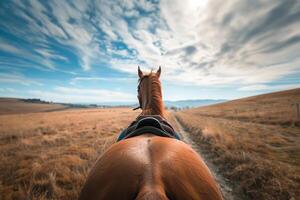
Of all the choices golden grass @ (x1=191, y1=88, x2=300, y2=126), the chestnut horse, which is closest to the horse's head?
the chestnut horse

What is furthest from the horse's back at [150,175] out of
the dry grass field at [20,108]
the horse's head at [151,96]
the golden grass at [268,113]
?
the dry grass field at [20,108]

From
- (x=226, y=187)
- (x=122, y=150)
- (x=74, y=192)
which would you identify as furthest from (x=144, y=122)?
(x=226, y=187)

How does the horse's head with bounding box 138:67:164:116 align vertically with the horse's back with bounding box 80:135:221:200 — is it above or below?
above

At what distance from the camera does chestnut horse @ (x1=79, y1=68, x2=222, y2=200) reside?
1301 millimetres

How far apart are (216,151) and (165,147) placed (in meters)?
6.35

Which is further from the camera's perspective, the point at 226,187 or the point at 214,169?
the point at 214,169

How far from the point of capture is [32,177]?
182 inches

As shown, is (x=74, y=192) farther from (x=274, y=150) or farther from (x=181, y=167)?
(x=274, y=150)

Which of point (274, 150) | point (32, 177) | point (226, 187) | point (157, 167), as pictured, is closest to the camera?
point (157, 167)

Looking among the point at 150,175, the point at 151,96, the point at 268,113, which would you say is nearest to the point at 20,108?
the point at 268,113

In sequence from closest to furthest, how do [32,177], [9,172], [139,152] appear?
[139,152], [32,177], [9,172]

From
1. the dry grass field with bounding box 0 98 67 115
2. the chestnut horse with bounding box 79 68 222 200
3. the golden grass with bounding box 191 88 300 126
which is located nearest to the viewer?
the chestnut horse with bounding box 79 68 222 200

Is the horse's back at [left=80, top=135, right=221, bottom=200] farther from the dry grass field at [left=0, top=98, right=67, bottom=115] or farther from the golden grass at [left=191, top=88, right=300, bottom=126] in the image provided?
the dry grass field at [left=0, top=98, right=67, bottom=115]

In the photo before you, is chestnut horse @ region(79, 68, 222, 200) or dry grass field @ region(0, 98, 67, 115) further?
dry grass field @ region(0, 98, 67, 115)
